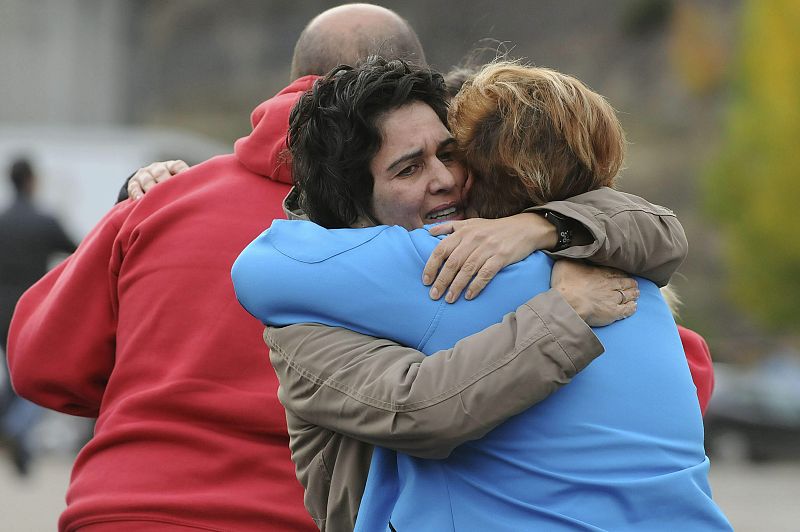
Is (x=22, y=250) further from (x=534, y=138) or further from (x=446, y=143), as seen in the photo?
(x=534, y=138)

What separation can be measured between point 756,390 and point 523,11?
1237 inches

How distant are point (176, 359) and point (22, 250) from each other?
25.6 ft

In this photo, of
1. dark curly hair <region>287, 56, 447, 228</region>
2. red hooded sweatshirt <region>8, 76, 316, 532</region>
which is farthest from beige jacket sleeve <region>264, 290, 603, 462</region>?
red hooded sweatshirt <region>8, 76, 316, 532</region>

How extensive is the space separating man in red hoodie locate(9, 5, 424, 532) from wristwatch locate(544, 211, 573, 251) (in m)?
0.89

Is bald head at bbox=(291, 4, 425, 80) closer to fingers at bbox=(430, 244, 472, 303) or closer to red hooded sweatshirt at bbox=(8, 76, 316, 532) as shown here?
red hooded sweatshirt at bbox=(8, 76, 316, 532)

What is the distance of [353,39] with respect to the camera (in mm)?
3623

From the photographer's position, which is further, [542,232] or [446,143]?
→ [446,143]

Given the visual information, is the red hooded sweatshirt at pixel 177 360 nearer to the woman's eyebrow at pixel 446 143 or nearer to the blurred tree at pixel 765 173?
the woman's eyebrow at pixel 446 143

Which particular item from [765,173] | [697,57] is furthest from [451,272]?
[697,57]

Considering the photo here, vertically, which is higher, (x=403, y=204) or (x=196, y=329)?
(x=403, y=204)

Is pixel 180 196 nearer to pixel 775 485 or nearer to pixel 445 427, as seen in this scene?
pixel 445 427

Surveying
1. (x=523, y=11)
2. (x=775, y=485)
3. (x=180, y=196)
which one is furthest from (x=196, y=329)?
(x=523, y=11)

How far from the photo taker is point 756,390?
1928cm

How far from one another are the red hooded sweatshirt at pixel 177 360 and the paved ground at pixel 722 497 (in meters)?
6.30
